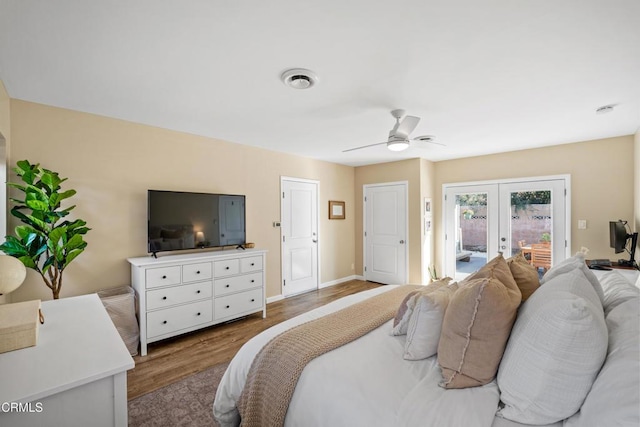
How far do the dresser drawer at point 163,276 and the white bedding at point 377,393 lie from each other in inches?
70.8

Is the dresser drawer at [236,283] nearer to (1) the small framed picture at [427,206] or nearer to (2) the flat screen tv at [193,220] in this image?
(2) the flat screen tv at [193,220]

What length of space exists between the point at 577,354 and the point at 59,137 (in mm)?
3964

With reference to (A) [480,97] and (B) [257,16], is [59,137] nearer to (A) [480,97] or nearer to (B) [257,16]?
(B) [257,16]

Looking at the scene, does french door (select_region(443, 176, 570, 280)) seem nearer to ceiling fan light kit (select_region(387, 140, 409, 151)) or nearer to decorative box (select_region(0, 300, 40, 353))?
ceiling fan light kit (select_region(387, 140, 409, 151))

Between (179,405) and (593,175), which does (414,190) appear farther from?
(179,405)

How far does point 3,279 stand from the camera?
1.19 metres

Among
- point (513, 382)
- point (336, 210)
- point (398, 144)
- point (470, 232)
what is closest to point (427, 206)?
point (470, 232)

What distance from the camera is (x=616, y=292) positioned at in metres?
1.40

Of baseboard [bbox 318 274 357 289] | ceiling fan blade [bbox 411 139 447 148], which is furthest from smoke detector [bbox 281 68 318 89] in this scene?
baseboard [bbox 318 274 357 289]

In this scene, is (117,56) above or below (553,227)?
above

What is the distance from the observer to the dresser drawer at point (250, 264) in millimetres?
3643

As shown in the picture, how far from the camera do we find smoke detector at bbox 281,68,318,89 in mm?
2121

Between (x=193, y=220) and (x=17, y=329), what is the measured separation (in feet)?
7.95

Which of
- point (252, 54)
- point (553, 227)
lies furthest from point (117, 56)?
point (553, 227)
